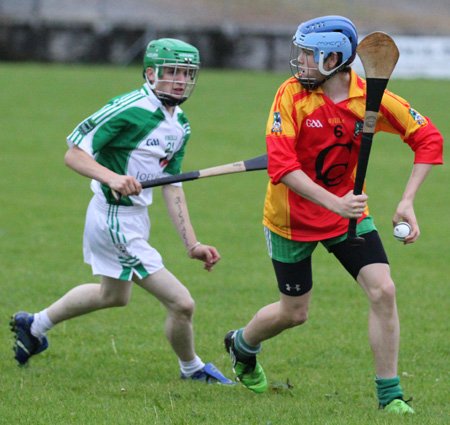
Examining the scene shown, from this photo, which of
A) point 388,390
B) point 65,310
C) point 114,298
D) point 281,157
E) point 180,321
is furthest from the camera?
point 65,310

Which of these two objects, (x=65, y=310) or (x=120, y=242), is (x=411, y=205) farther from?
(x=65, y=310)

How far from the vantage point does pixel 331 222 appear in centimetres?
448

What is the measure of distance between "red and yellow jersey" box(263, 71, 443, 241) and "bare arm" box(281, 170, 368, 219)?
0.18ft

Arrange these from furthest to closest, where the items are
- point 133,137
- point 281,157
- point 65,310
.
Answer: point 65,310 → point 133,137 → point 281,157

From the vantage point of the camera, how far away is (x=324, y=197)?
4.08 m

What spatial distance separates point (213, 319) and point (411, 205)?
98.1 inches

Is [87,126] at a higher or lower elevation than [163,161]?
higher

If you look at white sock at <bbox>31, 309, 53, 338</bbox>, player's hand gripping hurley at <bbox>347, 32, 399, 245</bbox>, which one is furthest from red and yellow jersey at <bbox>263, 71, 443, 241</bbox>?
white sock at <bbox>31, 309, 53, 338</bbox>

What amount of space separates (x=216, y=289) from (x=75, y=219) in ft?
11.0

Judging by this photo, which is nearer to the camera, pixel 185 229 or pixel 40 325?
pixel 185 229

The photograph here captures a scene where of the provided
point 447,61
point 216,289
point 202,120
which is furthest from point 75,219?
point 447,61

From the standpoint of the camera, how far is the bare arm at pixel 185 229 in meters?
4.98

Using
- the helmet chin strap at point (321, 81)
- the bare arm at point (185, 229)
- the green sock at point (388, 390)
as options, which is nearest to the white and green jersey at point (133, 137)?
the bare arm at point (185, 229)

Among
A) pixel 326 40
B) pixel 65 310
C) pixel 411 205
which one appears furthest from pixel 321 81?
pixel 65 310
